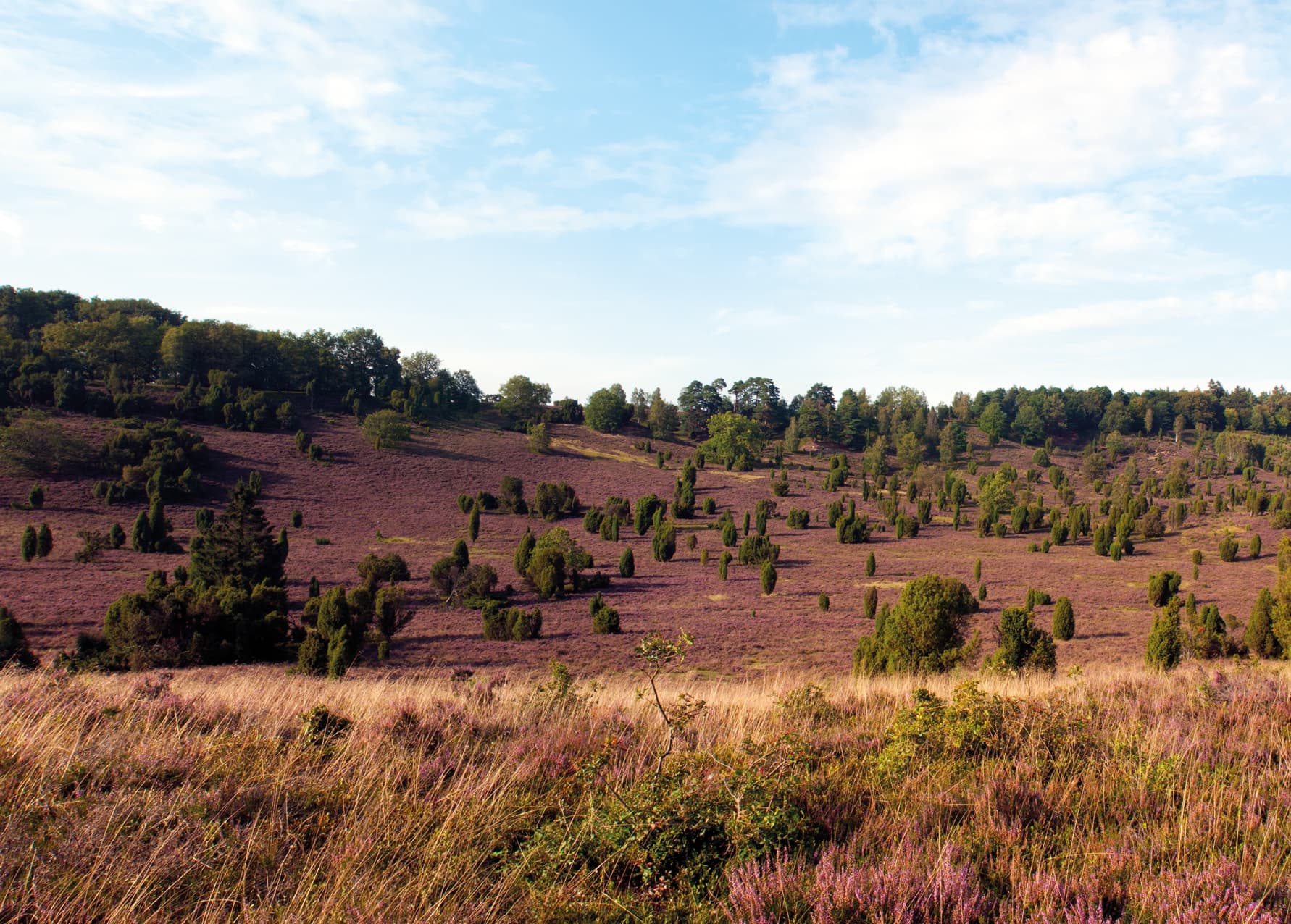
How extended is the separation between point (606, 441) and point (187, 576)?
60008 millimetres

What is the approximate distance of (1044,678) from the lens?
9562mm

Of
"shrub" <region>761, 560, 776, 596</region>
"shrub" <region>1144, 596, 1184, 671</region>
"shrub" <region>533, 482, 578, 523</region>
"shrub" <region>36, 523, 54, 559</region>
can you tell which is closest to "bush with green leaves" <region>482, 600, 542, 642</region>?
"shrub" <region>761, 560, 776, 596</region>

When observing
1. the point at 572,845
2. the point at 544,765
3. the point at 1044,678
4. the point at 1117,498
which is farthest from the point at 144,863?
the point at 1117,498

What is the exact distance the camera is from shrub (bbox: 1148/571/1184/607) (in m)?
28.5

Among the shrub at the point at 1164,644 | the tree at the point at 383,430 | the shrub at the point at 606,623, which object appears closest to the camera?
the shrub at the point at 1164,644

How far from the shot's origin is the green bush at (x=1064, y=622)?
22.0 meters

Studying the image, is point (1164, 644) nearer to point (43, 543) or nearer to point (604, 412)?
point (43, 543)

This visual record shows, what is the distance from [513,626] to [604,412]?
2692 inches

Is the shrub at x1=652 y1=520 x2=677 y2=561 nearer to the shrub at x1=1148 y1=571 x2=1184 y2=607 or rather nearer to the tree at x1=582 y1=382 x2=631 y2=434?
the shrub at x1=1148 y1=571 x2=1184 y2=607

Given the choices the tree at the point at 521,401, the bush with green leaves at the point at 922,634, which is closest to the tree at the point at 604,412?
the tree at the point at 521,401

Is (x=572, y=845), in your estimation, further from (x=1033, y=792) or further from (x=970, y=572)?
(x=970, y=572)

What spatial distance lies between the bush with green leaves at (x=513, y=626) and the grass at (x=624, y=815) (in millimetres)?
16947

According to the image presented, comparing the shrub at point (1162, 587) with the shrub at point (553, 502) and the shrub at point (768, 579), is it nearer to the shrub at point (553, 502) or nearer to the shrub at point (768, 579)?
the shrub at point (768, 579)

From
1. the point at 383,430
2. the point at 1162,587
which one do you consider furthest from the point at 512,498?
the point at 1162,587
